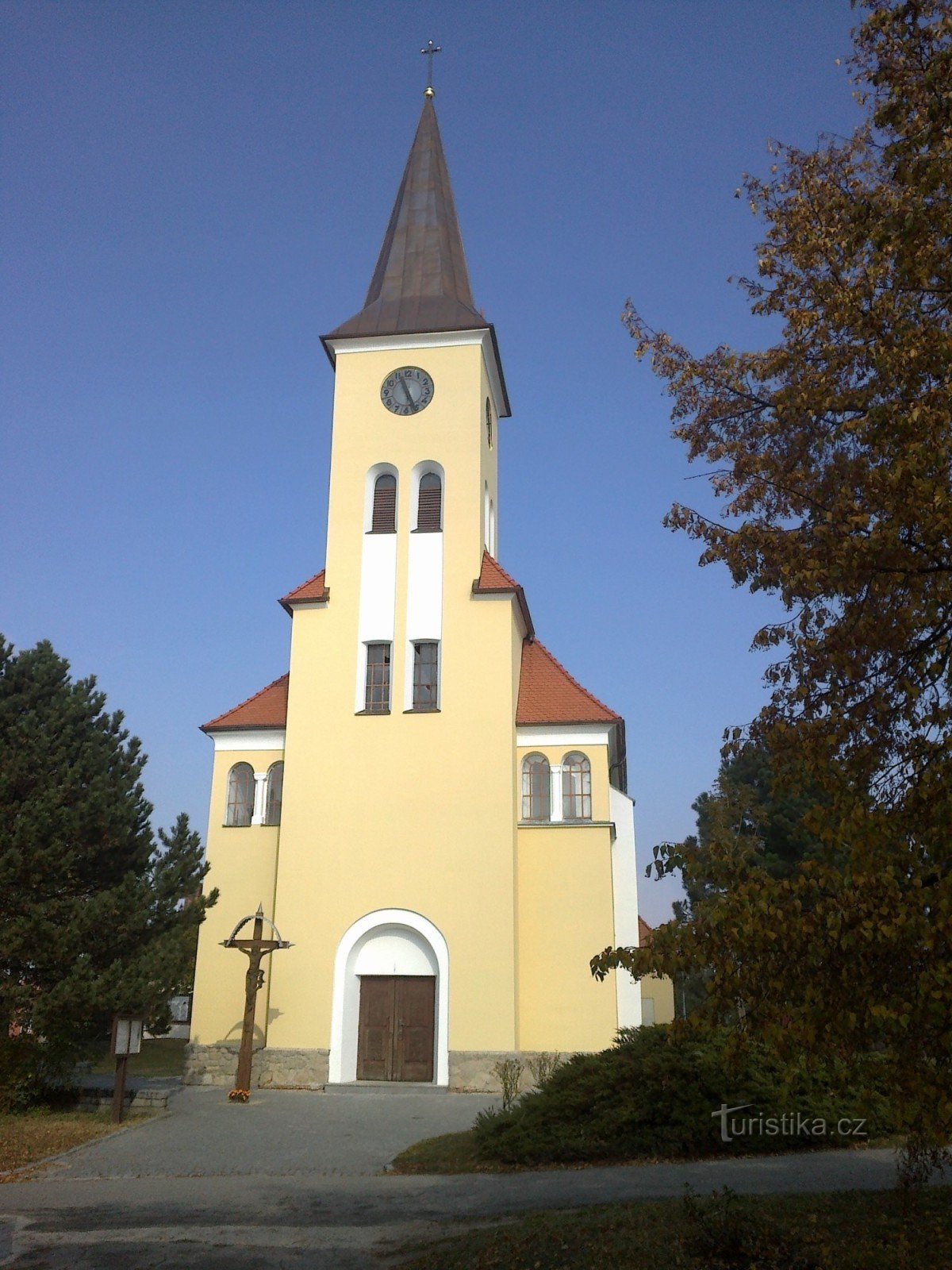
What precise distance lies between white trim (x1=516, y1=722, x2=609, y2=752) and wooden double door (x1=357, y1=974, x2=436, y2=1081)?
5.13 meters

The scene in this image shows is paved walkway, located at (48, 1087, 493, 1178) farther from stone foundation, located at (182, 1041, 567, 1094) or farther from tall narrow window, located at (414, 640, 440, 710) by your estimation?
tall narrow window, located at (414, 640, 440, 710)

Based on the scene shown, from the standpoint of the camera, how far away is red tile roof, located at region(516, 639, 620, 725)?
21.6m

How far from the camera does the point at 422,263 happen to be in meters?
25.5

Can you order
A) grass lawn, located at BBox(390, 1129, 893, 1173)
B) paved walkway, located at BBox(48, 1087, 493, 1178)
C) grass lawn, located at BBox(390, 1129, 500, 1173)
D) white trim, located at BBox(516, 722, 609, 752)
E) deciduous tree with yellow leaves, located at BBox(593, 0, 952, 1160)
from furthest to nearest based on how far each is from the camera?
1. white trim, located at BBox(516, 722, 609, 752)
2. paved walkway, located at BBox(48, 1087, 493, 1178)
3. grass lawn, located at BBox(390, 1129, 500, 1173)
4. grass lawn, located at BBox(390, 1129, 893, 1173)
5. deciduous tree with yellow leaves, located at BBox(593, 0, 952, 1160)

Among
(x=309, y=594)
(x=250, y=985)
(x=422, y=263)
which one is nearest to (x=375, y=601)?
(x=309, y=594)

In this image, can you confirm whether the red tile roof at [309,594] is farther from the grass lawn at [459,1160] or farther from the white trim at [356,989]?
the grass lawn at [459,1160]

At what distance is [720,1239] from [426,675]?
15451 mm

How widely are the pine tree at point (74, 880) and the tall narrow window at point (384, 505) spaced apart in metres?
8.05

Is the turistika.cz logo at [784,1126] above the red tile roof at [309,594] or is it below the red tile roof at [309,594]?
below

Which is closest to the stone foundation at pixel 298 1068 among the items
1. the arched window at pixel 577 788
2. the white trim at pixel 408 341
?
the arched window at pixel 577 788

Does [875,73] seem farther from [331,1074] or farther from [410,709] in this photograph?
[331,1074]

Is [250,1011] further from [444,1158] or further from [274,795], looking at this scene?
[444,1158]

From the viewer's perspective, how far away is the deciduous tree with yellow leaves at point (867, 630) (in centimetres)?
507

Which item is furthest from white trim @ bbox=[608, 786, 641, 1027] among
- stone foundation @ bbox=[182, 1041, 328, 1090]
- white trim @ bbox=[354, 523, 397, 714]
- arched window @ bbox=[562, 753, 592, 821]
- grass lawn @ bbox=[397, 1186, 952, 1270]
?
grass lawn @ bbox=[397, 1186, 952, 1270]
